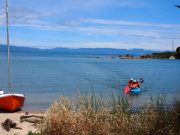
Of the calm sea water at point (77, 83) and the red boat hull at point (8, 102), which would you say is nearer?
the red boat hull at point (8, 102)

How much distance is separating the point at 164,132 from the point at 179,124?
359 mm

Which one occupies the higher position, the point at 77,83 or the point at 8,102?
the point at 8,102

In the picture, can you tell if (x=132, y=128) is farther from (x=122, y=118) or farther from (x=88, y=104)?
(x=88, y=104)

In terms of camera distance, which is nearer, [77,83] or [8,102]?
[8,102]

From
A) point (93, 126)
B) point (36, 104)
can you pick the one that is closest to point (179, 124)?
point (93, 126)

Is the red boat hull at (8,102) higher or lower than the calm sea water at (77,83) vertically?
higher

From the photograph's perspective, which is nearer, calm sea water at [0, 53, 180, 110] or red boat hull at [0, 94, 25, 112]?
red boat hull at [0, 94, 25, 112]

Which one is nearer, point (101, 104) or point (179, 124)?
point (179, 124)

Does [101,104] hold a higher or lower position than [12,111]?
higher

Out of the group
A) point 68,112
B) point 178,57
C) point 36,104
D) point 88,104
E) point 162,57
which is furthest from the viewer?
point 162,57

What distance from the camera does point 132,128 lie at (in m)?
9.28

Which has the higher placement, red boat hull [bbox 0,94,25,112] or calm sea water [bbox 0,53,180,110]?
red boat hull [bbox 0,94,25,112]

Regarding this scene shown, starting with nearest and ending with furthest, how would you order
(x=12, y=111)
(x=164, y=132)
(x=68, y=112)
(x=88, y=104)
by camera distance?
1. (x=164, y=132)
2. (x=68, y=112)
3. (x=88, y=104)
4. (x=12, y=111)

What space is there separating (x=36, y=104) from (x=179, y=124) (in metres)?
21.1
